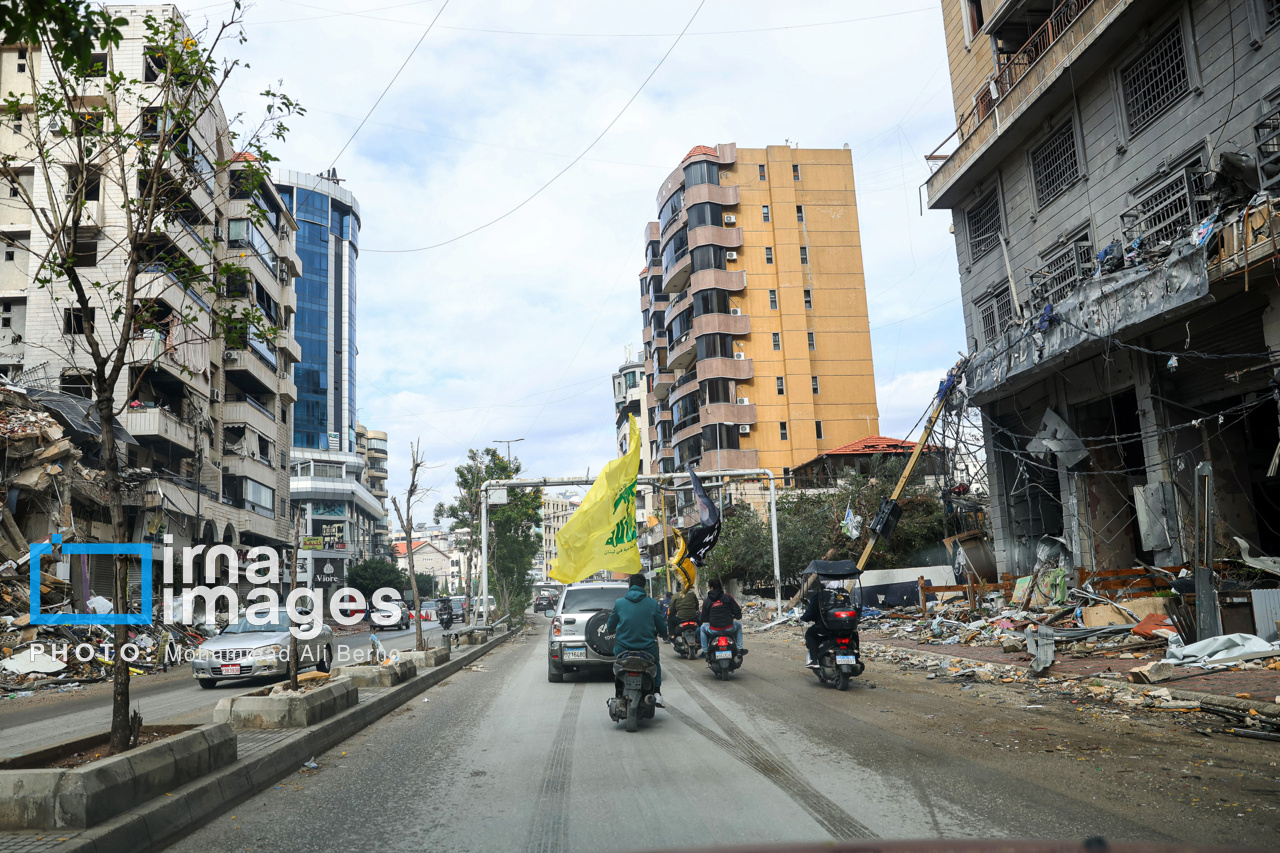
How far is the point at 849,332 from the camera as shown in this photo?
59.0 metres

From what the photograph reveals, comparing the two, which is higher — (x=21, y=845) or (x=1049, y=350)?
(x=1049, y=350)

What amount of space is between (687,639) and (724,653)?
447 centimetres

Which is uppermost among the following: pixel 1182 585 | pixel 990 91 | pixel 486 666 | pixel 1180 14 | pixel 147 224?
pixel 990 91

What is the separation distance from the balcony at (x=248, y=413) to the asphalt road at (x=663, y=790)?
35.3 m

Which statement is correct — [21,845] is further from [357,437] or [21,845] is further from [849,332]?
[357,437]

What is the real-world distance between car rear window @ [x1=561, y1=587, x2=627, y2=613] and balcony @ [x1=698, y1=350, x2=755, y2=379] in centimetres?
4095

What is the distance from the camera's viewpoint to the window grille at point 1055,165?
2039cm

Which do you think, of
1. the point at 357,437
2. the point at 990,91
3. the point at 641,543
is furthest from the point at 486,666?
the point at 357,437

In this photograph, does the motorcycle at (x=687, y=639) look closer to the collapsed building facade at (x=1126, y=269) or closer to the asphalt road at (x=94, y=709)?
the asphalt road at (x=94, y=709)

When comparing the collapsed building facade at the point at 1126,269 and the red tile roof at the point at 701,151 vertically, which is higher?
the red tile roof at the point at 701,151

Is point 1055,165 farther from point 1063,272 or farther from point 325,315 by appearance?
point 325,315

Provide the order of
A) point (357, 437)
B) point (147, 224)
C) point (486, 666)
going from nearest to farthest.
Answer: point (147, 224) < point (486, 666) < point (357, 437)

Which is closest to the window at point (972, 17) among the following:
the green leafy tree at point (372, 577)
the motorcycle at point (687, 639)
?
the motorcycle at point (687, 639)

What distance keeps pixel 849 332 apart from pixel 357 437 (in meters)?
84.4
